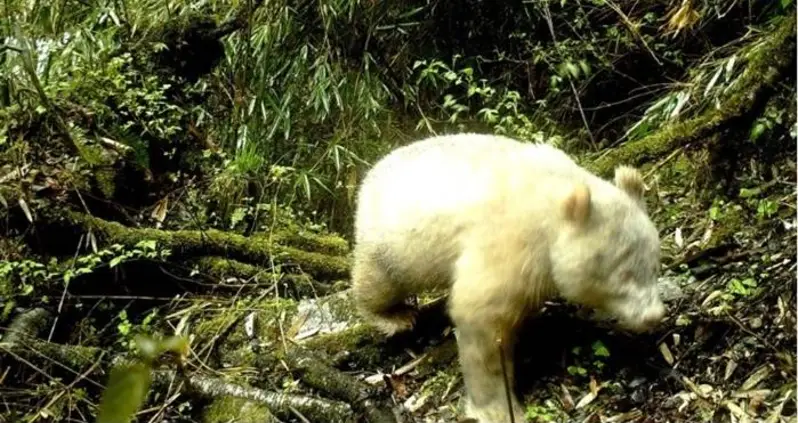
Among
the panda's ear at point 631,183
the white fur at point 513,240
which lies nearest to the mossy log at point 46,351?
the white fur at point 513,240

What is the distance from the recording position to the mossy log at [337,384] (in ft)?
12.5

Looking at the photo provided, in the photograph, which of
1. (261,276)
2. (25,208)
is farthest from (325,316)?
(25,208)

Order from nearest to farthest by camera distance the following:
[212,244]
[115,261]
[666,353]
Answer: [666,353] < [115,261] < [212,244]

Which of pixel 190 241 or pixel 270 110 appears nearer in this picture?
pixel 190 241

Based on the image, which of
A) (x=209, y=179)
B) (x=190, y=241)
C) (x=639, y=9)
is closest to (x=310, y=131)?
(x=209, y=179)

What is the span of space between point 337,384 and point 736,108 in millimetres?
2448

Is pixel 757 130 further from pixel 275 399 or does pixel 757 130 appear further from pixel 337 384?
pixel 275 399

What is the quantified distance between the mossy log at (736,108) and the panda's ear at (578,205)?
4.76 feet

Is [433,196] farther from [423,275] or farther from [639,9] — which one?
[639,9]

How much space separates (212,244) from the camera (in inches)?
217

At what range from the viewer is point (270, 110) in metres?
6.91

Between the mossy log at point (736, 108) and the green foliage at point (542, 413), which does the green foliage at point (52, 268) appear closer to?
the green foliage at point (542, 413)

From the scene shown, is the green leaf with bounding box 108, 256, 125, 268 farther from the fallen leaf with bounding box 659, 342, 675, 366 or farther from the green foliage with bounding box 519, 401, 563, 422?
the fallen leaf with bounding box 659, 342, 675, 366

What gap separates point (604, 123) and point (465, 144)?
138 inches
